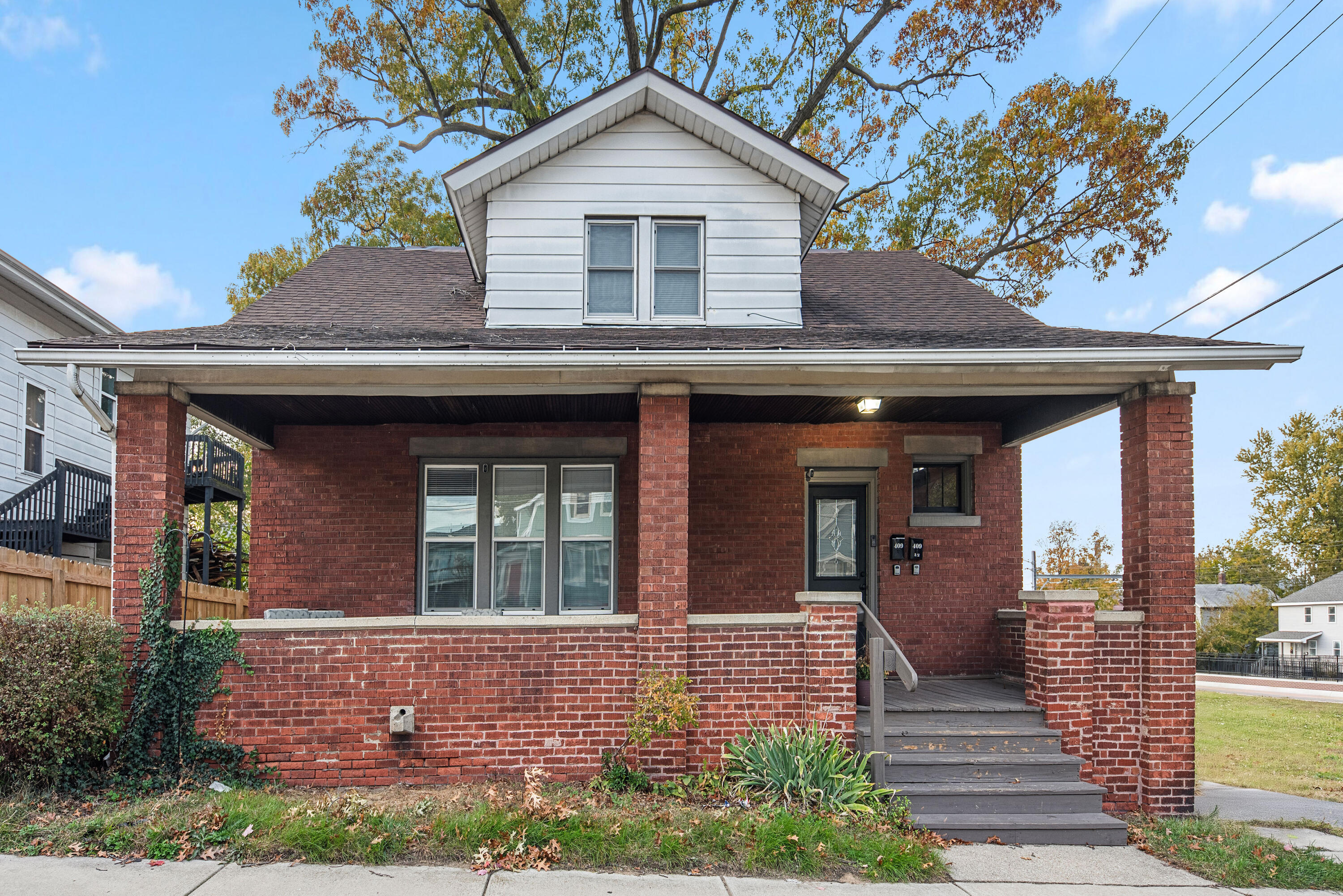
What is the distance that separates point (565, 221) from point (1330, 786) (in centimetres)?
1096

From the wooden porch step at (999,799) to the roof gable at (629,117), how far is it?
5908 millimetres

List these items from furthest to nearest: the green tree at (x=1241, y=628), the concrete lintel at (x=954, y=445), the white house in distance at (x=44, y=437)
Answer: the green tree at (x=1241, y=628), the white house in distance at (x=44, y=437), the concrete lintel at (x=954, y=445)

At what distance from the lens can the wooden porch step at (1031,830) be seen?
673 cm

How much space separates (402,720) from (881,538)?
5618 millimetres

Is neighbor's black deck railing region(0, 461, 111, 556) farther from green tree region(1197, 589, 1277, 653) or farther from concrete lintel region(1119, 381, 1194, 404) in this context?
green tree region(1197, 589, 1277, 653)

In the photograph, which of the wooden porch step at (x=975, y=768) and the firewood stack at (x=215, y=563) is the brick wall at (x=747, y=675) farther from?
the firewood stack at (x=215, y=563)

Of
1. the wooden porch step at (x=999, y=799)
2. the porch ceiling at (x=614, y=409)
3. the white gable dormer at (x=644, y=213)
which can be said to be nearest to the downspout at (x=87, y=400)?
the porch ceiling at (x=614, y=409)

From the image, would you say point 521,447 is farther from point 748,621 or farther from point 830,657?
point 830,657

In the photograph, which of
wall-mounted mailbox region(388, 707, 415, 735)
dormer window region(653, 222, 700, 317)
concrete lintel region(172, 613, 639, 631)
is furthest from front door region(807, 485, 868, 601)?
wall-mounted mailbox region(388, 707, 415, 735)

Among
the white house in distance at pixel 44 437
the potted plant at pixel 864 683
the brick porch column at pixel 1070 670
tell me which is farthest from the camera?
the white house in distance at pixel 44 437

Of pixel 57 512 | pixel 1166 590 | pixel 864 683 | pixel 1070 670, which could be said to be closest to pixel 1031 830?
pixel 1070 670

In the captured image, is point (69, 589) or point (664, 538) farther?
point (69, 589)

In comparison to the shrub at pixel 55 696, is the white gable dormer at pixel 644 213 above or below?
above

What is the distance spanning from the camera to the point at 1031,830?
22.1 ft
